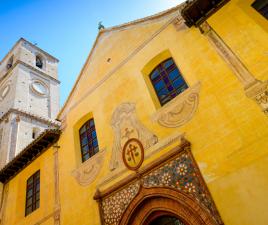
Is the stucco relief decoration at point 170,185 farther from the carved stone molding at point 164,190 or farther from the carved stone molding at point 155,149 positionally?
the carved stone molding at point 155,149

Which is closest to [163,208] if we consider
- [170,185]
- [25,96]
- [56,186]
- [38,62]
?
[170,185]

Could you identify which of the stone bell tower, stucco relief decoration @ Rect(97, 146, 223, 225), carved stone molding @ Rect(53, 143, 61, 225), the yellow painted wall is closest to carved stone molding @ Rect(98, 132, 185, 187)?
stucco relief decoration @ Rect(97, 146, 223, 225)

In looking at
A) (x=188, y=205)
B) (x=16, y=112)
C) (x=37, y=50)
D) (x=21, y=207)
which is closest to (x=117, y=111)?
(x=188, y=205)

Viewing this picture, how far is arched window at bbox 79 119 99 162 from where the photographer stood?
853 cm

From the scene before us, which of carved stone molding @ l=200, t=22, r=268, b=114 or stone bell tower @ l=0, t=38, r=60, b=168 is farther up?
stone bell tower @ l=0, t=38, r=60, b=168

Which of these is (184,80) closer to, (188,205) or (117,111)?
(117,111)

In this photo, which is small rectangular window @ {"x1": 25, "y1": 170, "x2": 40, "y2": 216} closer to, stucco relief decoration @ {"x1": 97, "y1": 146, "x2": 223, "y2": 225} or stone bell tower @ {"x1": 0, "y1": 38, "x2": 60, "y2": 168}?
stucco relief decoration @ {"x1": 97, "y1": 146, "x2": 223, "y2": 225}

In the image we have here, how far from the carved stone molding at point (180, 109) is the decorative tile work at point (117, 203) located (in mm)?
1797

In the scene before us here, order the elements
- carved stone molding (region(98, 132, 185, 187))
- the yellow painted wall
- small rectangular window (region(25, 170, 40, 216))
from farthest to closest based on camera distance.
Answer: small rectangular window (region(25, 170, 40, 216)) → the yellow painted wall → carved stone molding (region(98, 132, 185, 187))

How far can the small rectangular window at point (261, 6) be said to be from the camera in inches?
233

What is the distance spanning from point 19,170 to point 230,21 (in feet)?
34.6

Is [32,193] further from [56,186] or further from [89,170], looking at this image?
[89,170]

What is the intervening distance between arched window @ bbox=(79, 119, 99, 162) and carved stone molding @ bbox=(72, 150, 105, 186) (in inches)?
16.0

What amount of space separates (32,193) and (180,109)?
293 inches
